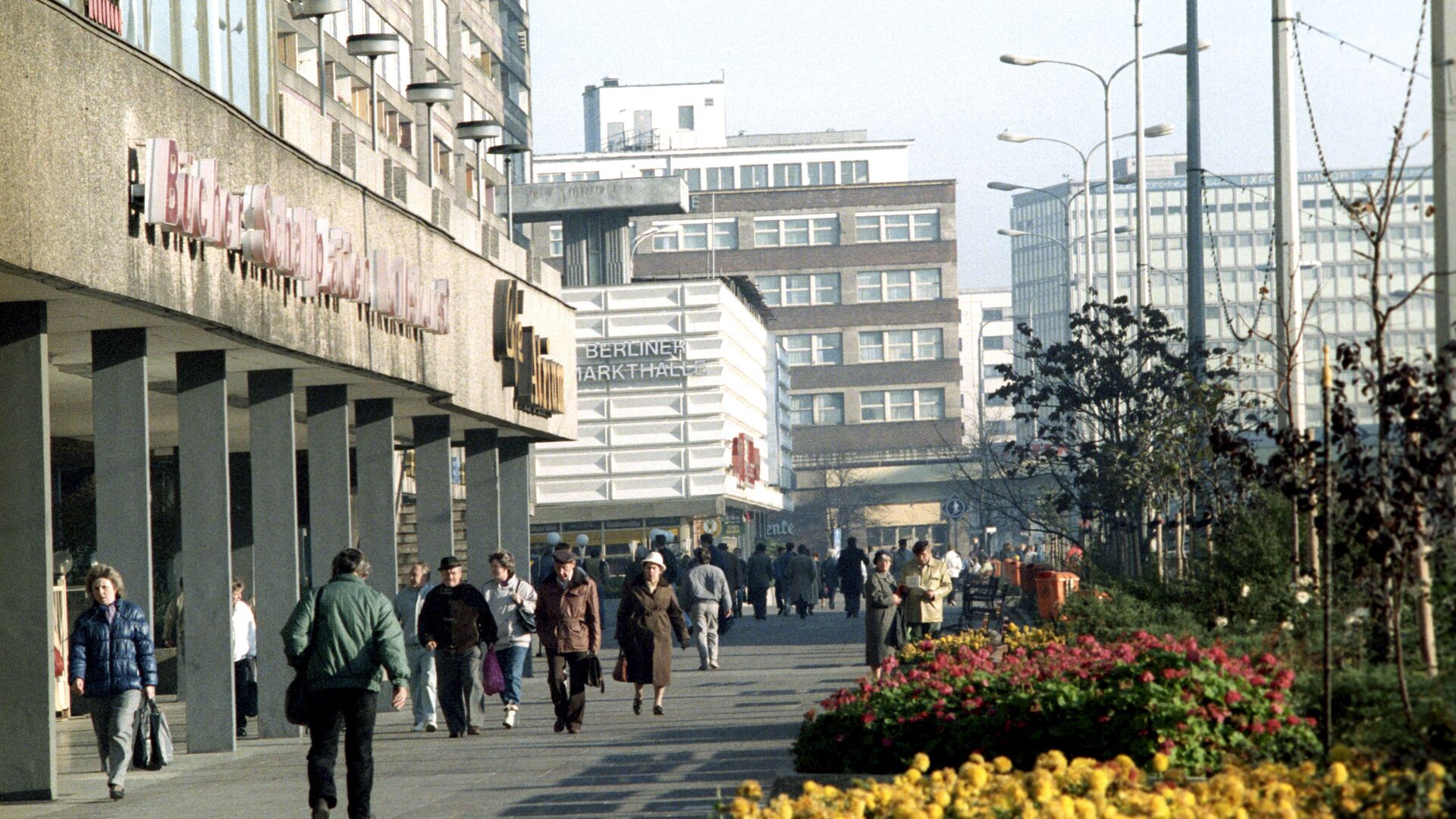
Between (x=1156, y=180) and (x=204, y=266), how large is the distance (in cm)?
18287

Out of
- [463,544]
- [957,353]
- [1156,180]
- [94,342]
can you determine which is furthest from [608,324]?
[1156,180]

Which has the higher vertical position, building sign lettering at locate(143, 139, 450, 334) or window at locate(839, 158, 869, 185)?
window at locate(839, 158, 869, 185)

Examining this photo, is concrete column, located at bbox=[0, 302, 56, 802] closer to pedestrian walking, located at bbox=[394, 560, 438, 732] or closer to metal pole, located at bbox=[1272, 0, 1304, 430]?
pedestrian walking, located at bbox=[394, 560, 438, 732]

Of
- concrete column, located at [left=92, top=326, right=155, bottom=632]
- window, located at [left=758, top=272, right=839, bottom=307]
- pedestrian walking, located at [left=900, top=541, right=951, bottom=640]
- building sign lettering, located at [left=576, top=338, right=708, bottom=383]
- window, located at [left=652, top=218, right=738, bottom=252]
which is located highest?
window, located at [left=652, top=218, right=738, bottom=252]

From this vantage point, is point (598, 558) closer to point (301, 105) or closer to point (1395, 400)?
point (301, 105)

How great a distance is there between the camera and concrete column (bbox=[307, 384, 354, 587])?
22078 mm

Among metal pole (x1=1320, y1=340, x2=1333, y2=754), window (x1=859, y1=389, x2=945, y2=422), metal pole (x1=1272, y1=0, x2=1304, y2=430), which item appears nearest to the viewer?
metal pole (x1=1320, y1=340, x2=1333, y2=754)

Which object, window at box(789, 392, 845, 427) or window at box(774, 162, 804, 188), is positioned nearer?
window at box(789, 392, 845, 427)

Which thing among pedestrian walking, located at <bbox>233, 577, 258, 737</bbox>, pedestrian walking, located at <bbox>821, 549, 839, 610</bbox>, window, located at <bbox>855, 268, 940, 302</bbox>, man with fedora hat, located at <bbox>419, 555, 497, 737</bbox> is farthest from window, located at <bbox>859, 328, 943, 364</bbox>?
man with fedora hat, located at <bbox>419, 555, 497, 737</bbox>

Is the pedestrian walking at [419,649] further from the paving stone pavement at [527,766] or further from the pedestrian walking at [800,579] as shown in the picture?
the pedestrian walking at [800,579]

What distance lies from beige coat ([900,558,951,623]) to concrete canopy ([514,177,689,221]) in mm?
28882

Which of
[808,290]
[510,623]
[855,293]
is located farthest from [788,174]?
[510,623]

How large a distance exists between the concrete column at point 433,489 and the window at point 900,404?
8986 centimetres

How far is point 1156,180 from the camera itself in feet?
633
